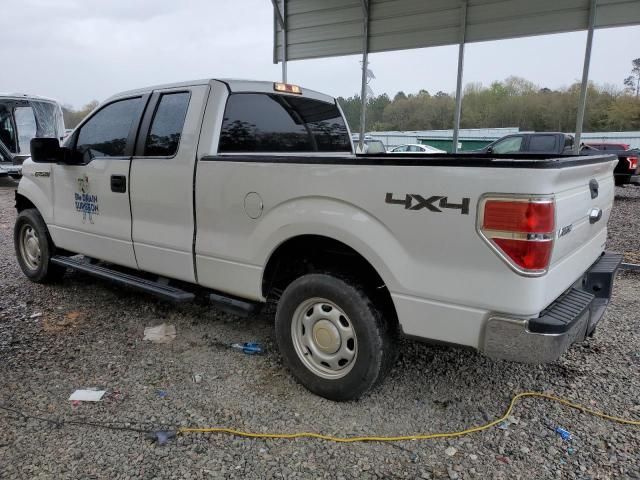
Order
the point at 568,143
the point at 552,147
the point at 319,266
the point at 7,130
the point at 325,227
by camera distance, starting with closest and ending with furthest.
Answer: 1. the point at 325,227
2. the point at 319,266
3. the point at 552,147
4. the point at 568,143
5. the point at 7,130

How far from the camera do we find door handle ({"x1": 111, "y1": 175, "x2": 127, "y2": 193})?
13.0ft

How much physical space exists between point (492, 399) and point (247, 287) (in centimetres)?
177

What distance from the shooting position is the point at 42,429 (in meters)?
2.72

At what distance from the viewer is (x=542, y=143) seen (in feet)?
42.8

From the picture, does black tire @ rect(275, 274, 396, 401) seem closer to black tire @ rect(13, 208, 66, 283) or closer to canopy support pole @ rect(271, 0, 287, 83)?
black tire @ rect(13, 208, 66, 283)

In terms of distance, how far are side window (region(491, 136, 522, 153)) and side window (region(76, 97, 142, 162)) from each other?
11.4m

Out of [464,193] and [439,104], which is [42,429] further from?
[439,104]

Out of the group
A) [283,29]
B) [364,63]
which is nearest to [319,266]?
[364,63]

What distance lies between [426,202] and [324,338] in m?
1.10

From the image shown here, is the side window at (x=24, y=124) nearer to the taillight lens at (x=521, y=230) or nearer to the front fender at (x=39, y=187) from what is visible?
the front fender at (x=39, y=187)

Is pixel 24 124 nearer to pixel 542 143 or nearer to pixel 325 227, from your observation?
pixel 542 143

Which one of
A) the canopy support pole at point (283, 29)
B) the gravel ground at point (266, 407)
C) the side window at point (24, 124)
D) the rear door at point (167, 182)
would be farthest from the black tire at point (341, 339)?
the side window at point (24, 124)

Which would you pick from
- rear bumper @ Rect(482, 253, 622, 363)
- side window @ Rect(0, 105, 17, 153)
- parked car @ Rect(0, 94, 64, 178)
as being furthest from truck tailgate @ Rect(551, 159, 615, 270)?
side window @ Rect(0, 105, 17, 153)

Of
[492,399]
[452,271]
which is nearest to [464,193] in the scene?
[452,271]
